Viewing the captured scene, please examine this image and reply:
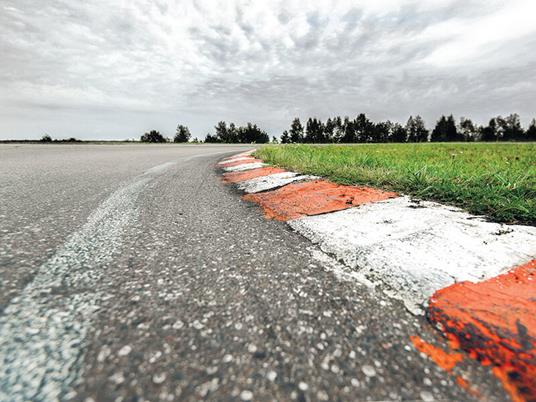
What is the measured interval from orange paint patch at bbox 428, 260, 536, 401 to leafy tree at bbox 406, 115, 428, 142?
99423mm

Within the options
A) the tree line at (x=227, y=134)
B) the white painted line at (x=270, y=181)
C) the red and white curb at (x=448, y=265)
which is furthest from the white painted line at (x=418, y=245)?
the tree line at (x=227, y=134)

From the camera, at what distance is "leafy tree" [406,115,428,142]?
3472 inches

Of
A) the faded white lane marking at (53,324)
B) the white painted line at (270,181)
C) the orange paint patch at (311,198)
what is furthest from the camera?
the white painted line at (270,181)

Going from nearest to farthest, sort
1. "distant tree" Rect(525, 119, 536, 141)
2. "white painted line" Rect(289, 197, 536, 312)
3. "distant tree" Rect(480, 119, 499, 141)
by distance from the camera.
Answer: "white painted line" Rect(289, 197, 536, 312) → "distant tree" Rect(525, 119, 536, 141) → "distant tree" Rect(480, 119, 499, 141)

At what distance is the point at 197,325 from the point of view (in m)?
0.95

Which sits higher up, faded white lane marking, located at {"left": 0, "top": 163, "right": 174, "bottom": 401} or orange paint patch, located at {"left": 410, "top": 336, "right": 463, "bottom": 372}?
faded white lane marking, located at {"left": 0, "top": 163, "right": 174, "bottom": 401}

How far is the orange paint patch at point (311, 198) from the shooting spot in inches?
91.0

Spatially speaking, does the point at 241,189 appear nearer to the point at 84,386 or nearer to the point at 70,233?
the point at 70,233

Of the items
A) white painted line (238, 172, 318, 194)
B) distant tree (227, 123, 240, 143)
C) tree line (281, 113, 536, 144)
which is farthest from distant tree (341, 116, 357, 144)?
white painted line (238, 172, 318, 194)

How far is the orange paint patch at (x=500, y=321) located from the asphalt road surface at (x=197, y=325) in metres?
0.06

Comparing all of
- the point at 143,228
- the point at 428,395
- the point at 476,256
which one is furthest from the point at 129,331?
the point at 476,256

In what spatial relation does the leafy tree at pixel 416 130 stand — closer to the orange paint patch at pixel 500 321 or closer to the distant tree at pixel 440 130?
the distant tree at pixel 440 130

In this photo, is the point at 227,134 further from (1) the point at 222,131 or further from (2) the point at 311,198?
(2) the point at 311,198

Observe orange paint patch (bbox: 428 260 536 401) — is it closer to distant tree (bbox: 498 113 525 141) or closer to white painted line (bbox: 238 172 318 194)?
white painted line (bbox: 238 172 318 194)
